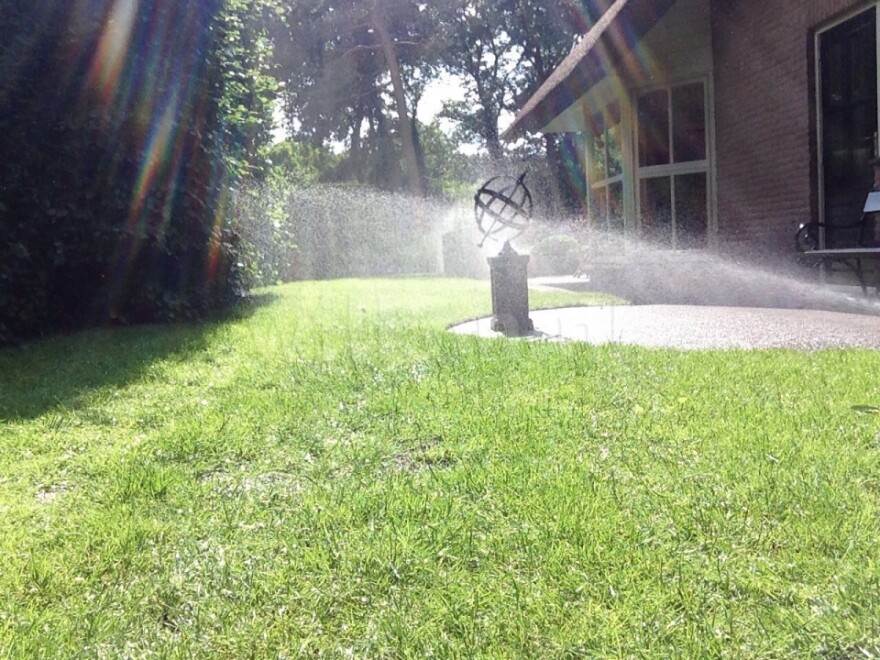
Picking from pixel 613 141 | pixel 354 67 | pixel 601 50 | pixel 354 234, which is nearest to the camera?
pixel 601 50

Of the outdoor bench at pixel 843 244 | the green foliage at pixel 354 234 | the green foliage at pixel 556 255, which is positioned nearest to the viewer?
the outdoor bench at pixel 843 244

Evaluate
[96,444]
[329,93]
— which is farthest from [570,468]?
[329,93]

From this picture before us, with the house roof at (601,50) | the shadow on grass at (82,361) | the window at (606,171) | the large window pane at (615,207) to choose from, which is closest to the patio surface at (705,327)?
the shadow on grass at (82,361)

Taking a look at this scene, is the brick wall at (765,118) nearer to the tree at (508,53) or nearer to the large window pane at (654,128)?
the large window pane at (654,128)

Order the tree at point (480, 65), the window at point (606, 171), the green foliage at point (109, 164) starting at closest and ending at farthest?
the green foliage at point (109, 164)
the window at point (606, 171)
the tree at point (480, 65)

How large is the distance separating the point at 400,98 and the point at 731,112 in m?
17.6

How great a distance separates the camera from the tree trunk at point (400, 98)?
24.1 metres

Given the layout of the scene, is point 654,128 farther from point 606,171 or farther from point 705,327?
point 705,327

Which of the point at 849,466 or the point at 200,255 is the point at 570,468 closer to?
the point at 849,466

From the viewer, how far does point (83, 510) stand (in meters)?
2.24

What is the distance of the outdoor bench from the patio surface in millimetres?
577

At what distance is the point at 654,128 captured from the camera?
9891 millimetres

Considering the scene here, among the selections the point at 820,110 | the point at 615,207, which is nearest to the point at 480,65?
the point at 615,207

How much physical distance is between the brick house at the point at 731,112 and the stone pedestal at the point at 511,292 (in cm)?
384
